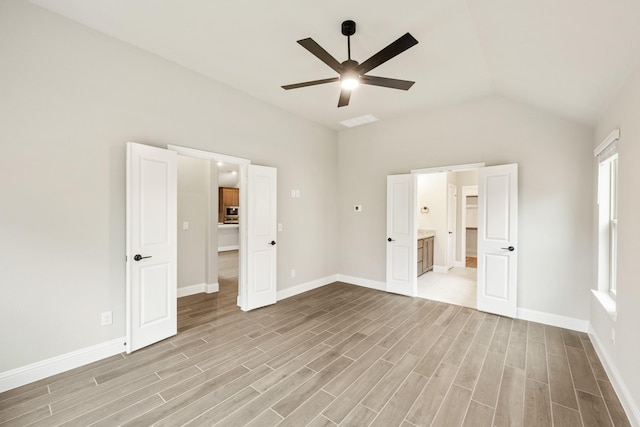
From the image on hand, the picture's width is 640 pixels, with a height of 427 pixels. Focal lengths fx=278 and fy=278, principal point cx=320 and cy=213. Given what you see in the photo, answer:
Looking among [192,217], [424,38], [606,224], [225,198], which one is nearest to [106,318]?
[192,217]

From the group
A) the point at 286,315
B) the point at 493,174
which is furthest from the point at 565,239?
the point at 286,315

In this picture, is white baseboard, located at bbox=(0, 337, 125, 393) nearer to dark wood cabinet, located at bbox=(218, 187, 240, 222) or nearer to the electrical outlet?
the electrical outlet

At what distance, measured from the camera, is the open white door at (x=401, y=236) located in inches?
189

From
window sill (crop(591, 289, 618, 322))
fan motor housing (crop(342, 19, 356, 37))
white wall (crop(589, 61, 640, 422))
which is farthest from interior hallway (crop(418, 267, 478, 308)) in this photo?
fan motor housing (crop(342, 19, 356, 37))

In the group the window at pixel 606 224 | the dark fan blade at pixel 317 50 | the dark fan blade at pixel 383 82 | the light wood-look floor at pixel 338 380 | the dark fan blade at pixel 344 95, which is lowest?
the light wood-look floor at pixel 338 380

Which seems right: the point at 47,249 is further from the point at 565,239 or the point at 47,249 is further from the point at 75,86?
the point at 565,239

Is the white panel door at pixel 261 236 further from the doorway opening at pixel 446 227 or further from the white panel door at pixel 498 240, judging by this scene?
the white panel door at pixel 498 240

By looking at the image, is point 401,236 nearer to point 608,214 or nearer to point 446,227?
point 446,227

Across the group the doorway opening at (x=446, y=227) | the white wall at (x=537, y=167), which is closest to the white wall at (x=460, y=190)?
the doorway opening at (x=446, y=227)

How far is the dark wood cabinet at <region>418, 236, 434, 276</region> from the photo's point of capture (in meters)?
6.11

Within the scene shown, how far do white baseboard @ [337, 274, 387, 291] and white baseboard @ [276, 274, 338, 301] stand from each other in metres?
0.17

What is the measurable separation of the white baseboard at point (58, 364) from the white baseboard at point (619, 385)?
4334 millimetres

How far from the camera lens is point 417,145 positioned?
483 centimetres

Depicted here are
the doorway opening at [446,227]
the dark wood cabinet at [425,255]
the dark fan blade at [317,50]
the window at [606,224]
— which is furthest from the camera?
the dark wood cabinet at [425,255]
